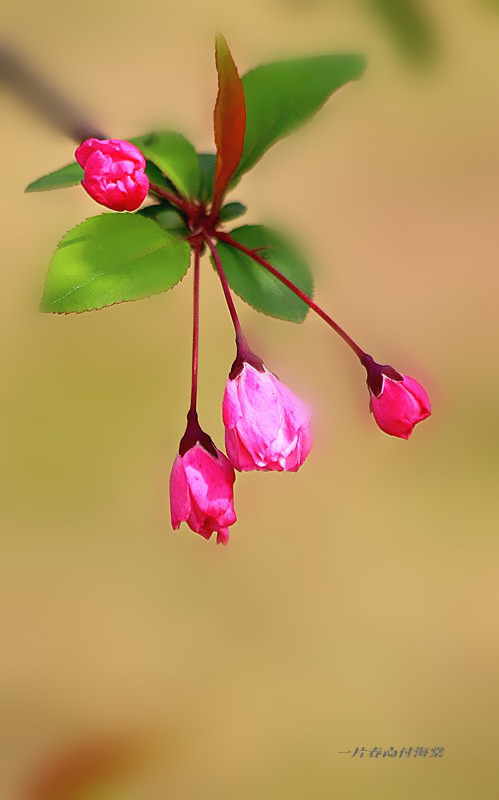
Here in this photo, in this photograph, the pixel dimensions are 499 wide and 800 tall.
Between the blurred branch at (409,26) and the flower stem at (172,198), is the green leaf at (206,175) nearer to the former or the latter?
→ the flower stem at (172,198)

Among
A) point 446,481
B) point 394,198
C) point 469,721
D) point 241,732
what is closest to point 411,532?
point 446,481

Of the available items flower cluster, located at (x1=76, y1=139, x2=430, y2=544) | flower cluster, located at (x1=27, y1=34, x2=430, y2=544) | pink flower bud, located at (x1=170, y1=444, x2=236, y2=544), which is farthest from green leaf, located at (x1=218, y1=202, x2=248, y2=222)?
pink flower bud, located at (x1=170, y1=444, x2=236, y2=544)

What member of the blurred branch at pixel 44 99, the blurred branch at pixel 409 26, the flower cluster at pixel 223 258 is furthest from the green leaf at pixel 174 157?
the blurred branch at pixel 409 26

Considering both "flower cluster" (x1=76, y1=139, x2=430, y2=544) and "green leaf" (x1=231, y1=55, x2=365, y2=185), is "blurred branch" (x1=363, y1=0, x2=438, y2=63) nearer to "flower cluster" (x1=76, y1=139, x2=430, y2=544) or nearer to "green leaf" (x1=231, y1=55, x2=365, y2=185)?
"green leaf" (x1=231, y1=55, x2=365, y2=185)

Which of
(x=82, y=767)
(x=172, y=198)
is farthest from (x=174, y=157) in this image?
(x=82, y=767)

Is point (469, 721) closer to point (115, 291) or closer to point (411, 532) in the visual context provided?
point (411, 532)

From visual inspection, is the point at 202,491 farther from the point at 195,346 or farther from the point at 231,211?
the point at 231,211
